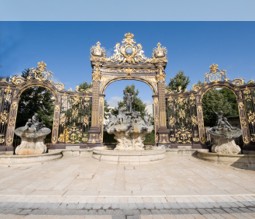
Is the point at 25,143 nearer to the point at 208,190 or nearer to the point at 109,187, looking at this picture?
the point at 109,187

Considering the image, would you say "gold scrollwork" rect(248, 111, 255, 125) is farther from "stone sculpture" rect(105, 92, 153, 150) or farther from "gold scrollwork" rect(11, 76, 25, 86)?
"gold scrollwork" rect(11, 76, 25, 86)

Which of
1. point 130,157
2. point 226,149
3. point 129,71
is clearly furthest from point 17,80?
point 226,149

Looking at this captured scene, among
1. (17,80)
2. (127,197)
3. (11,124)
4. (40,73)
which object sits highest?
(40,73)

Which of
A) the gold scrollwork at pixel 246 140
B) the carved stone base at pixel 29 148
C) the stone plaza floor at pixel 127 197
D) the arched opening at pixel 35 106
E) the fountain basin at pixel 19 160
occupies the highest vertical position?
the arched opening at pixel 35 106

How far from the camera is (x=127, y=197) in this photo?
10.4 ft

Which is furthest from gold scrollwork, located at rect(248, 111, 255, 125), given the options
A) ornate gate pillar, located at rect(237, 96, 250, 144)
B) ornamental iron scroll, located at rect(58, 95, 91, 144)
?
ornamental iron scroll, located at rect(58, 95, 91, 144)

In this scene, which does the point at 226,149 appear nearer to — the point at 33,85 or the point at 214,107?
the point at 33,85

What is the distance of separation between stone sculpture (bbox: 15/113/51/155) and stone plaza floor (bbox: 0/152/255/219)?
3332 millimetres

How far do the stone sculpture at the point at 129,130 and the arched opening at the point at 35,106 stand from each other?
8.13 m

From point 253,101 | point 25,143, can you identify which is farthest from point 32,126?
point 253,101

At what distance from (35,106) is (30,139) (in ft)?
25.8

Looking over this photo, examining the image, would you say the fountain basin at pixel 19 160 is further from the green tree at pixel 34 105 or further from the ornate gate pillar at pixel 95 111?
the green tree at pixel 34 105

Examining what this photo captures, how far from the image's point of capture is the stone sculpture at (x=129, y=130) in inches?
318

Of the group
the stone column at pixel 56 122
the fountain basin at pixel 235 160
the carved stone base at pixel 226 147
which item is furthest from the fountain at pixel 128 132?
the stone column at pixel 56 122
